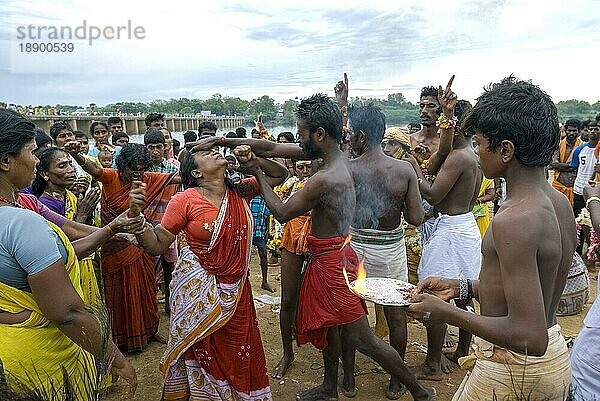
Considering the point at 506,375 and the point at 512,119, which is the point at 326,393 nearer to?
the point at 506,375

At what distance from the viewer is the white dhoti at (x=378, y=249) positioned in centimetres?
406

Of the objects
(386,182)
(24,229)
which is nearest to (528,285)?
(24,229)

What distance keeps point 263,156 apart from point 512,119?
2.25m

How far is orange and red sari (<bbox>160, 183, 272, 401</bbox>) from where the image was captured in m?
3.21

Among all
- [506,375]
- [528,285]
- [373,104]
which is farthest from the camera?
[373,104]

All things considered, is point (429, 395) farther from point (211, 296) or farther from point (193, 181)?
point (193, 181)

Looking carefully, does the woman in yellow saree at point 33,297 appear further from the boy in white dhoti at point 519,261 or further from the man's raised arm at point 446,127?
the man's raised arm at point 446,127

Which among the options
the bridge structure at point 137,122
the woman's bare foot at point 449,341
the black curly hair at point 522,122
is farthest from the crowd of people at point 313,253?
the bridge structure at point 137,122

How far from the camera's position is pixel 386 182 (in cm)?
391

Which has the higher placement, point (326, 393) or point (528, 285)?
point (528, 285)

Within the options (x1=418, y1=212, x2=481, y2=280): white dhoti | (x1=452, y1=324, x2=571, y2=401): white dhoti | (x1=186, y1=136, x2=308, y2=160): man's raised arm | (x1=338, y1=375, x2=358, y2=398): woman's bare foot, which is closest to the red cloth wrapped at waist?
(x1=338, y1=375, x2=358, y2=398): woman's bare foot

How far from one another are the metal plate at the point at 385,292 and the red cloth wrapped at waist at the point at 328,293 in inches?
41.0

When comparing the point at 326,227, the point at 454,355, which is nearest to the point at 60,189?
the point at 326,227

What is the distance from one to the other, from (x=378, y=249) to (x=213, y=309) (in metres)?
1.56
